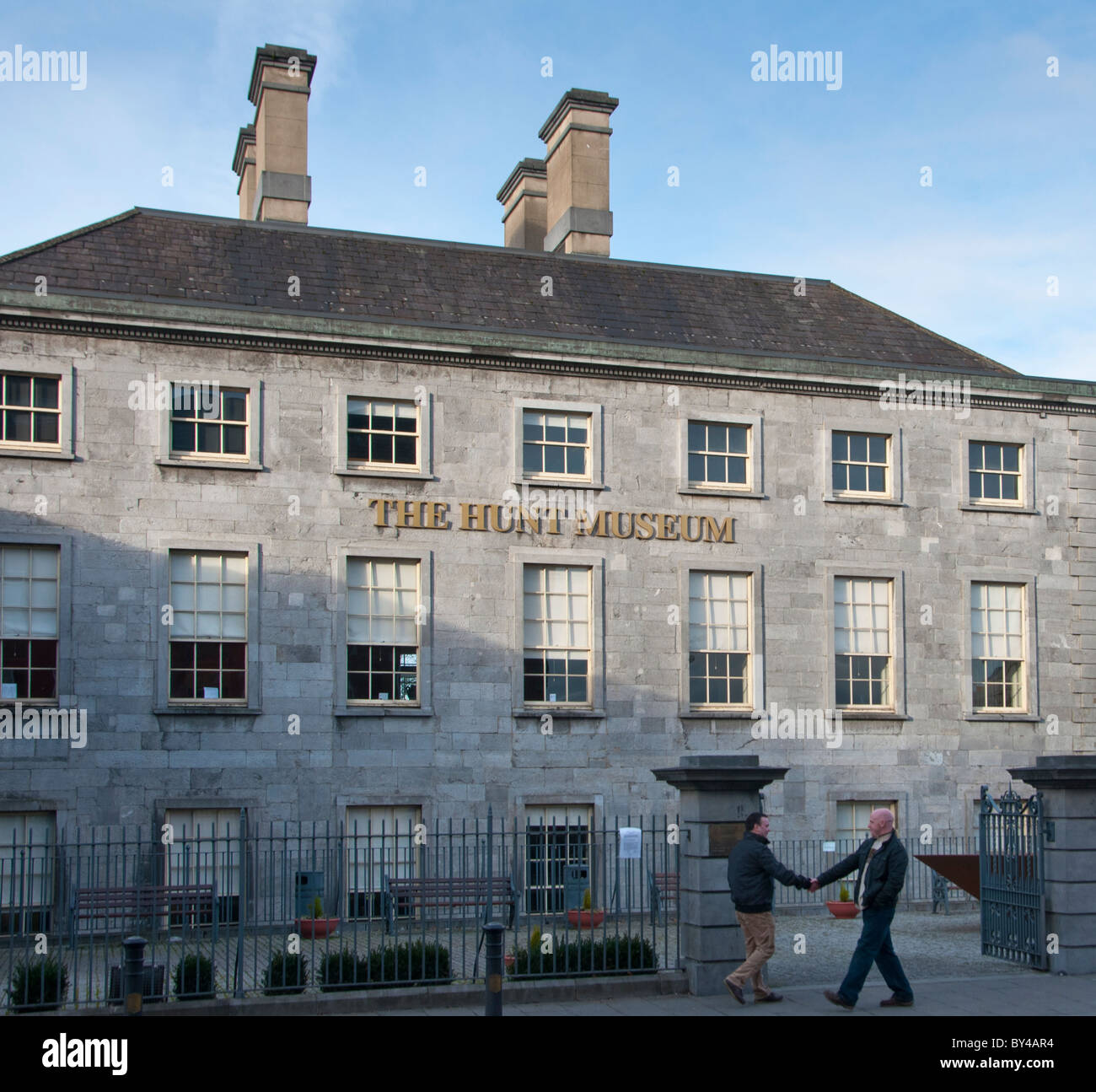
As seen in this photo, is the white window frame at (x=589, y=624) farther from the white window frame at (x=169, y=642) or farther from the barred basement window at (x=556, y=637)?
the white window frame at (x=169, y=642)

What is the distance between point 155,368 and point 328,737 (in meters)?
6.64

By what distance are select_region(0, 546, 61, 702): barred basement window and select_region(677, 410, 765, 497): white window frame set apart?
10.9 m

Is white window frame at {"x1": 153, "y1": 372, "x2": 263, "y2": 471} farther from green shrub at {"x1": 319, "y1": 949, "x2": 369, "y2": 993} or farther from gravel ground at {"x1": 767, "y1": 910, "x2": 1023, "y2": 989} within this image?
gravel ground at {"x1": 767, "y1": 910, "x2": 1023, "y2": 989}

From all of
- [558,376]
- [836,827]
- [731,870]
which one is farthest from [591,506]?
[731,870]

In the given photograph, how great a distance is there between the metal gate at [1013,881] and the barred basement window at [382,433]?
11.3 m

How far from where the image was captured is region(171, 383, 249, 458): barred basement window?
22.6 m

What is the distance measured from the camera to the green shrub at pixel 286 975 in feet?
45.6

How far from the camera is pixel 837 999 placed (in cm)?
1348

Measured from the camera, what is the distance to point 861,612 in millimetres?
25797

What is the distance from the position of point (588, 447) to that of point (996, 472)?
836cm

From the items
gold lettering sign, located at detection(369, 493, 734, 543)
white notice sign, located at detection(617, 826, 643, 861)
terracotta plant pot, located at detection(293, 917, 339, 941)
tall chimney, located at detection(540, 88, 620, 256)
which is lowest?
terracotta plant pot, located at detection(293, 917, 339, 941)

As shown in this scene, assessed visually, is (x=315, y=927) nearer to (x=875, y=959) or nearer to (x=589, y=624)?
(x=589, y=624)

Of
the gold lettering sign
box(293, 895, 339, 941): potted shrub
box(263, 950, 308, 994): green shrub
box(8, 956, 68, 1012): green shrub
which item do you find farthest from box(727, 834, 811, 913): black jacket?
the gold lettering sign

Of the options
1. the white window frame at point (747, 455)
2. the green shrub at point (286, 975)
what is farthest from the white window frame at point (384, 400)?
the green shrub at point (286, 975)
